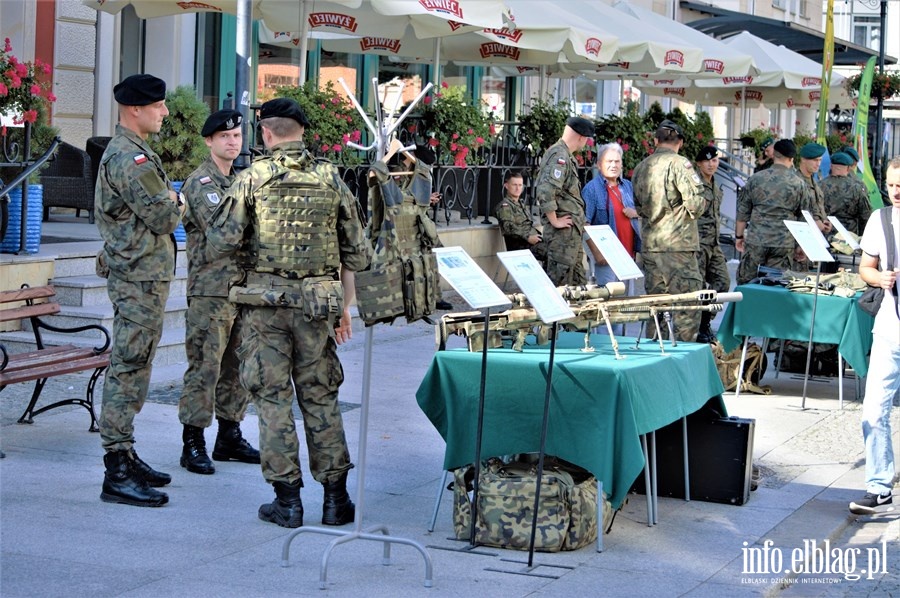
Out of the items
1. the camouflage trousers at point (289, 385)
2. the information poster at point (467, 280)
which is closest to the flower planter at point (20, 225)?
the camouflage trousers at point (289, 385)

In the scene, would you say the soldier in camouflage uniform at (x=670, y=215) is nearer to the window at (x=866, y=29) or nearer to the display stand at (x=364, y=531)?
the display stand at (x=364, y=531)

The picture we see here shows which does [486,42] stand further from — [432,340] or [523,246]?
[432,340]

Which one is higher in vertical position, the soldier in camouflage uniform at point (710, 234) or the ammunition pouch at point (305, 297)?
the soldier in camouflage uniform at point (710, 234)

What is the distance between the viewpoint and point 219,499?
267 inches

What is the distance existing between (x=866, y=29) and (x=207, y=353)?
188 ft

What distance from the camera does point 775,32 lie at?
3064 centimetres

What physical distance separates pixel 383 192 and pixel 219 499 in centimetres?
191

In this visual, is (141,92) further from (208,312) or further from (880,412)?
(880,412)

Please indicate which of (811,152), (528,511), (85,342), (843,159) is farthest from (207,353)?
(843,159)

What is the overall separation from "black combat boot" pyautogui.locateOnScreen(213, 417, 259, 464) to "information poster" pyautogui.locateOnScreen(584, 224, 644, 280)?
90.2 inches

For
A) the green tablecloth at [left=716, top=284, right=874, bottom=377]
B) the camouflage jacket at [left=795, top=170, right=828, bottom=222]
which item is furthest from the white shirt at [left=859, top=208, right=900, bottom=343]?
the camouflage jacket at [left=795, top=170, right=828, bottom=222]

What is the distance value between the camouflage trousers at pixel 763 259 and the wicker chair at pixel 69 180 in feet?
21.6

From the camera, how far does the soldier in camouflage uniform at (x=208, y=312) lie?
719 cm

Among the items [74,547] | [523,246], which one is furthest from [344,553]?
[523,246]
